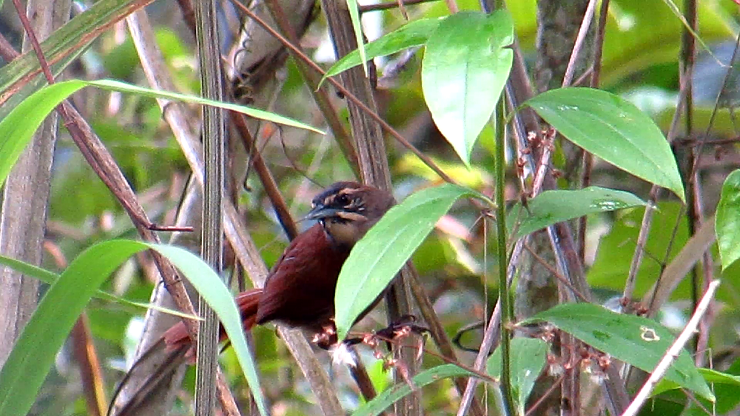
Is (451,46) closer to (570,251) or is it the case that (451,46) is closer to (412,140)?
(570,251)

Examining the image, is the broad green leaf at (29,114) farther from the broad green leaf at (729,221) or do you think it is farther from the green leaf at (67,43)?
the broad green leaf at (729,221)

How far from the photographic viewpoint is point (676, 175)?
3.41ft

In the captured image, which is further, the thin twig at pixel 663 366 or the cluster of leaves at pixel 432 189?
the thin twig at pixel 663 366

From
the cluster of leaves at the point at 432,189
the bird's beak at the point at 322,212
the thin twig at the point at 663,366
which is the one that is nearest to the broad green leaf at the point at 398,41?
the cluster of leaves at the point at 432,189

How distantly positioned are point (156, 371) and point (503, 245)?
142cm

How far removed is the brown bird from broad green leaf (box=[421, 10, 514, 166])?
1349 millimetres

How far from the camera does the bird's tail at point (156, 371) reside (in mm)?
2270

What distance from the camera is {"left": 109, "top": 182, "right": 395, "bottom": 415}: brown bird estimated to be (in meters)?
2.62

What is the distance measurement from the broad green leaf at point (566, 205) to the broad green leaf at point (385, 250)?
0.75 ft

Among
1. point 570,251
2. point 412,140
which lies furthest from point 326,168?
point 570,251

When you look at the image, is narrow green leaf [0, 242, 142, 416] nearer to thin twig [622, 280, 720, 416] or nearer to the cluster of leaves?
the cluster of leaves

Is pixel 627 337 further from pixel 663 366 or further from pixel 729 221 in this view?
pixel 729 221

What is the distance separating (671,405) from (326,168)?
179 cm

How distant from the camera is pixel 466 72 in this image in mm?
997
